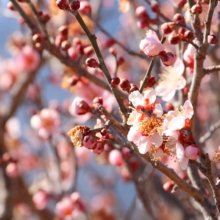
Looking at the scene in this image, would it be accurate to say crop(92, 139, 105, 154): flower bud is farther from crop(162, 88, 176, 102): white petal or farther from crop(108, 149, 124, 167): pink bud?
crop(108, 149, 124, 167): pink bud

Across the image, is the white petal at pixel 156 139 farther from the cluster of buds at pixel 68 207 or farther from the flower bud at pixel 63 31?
the cluster of buds at pixel 68 207

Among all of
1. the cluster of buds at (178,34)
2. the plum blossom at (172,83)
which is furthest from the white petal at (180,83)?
the cluster of buds at (178,34)

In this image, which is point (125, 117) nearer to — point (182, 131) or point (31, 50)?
point (182, 131)

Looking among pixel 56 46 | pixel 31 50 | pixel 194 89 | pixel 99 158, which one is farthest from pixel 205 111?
pixel 194 89

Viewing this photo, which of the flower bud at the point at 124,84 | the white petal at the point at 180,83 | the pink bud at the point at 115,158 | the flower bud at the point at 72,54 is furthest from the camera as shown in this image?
the pink bud at the point at 115,158

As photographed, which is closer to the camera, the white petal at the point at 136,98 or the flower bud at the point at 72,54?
the white petal at the point at 136,98
